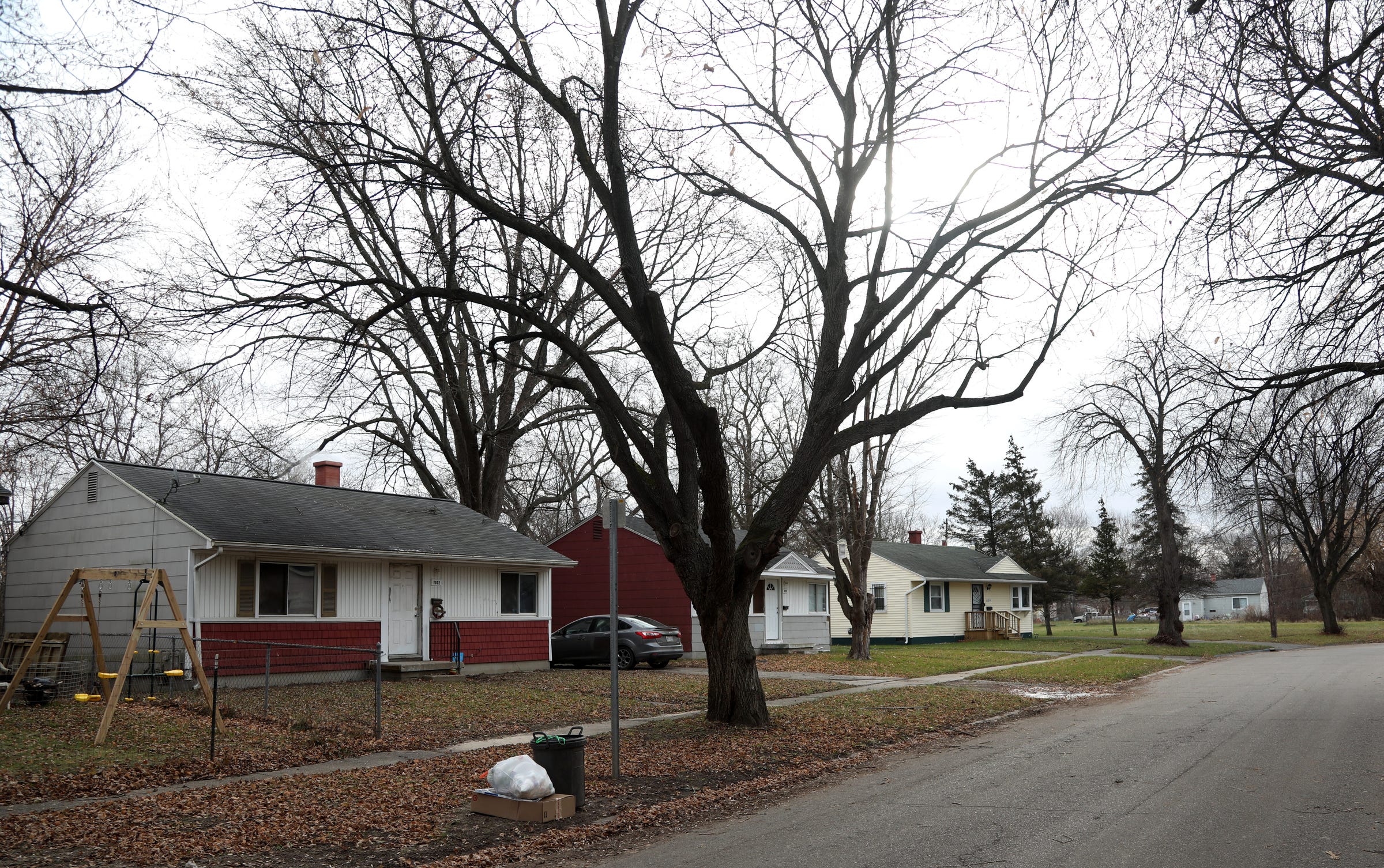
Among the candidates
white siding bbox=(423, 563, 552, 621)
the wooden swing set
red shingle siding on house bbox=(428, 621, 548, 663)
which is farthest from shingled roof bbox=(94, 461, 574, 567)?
the wooden swing set

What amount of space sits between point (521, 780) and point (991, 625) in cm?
4202

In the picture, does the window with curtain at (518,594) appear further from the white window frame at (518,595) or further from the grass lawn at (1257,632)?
the grass lawn at (1257,632)

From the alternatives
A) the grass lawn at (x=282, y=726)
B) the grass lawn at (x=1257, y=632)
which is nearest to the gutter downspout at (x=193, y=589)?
the grass lawn at (x=282, y=726)

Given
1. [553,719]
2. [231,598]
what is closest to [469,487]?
[231,598]

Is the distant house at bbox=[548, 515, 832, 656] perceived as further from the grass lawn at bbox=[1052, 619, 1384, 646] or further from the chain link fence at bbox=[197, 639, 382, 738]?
the grass lawn at bbox=[1052, 619, 1384, 646]

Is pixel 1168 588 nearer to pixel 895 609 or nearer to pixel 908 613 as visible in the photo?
pixel 908 613

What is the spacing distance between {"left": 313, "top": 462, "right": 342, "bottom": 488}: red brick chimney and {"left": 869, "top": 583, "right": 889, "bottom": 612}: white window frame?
24461 millimetres

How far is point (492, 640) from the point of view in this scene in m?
23.5

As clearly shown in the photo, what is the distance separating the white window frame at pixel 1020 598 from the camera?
50031 mm

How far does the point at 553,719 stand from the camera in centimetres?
1445

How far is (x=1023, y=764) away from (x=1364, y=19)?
26.6 feet

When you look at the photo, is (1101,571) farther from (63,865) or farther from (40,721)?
(63,865)

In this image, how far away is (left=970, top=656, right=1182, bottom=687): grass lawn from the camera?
71.4ft

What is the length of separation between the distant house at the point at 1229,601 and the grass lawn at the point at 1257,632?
20.9m
